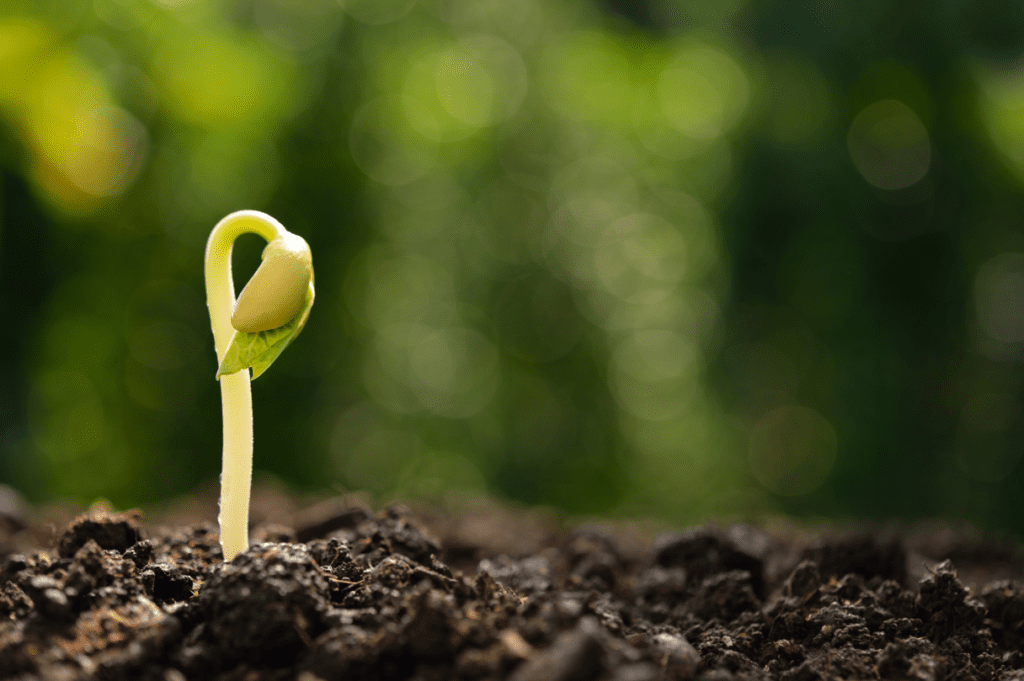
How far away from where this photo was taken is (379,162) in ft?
19.1

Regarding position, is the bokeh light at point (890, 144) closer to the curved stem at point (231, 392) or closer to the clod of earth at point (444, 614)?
the clod of earth at point (444, 614)

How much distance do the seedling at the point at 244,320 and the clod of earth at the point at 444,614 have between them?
0.42 feet

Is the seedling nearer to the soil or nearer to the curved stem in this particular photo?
the curved stem

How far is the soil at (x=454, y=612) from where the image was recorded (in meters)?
1.04

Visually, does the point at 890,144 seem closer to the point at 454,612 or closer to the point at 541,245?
the point at 541,245

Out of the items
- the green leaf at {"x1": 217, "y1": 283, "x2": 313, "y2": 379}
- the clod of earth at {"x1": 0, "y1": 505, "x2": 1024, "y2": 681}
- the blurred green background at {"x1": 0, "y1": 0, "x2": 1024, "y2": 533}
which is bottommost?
the clod of earth at {"x1": 0, "y1": 505, "x2": 1024, "y2": 681}

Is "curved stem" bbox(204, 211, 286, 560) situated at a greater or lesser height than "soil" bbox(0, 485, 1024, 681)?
greater

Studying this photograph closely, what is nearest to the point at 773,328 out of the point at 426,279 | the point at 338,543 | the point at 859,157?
the point at 859,157

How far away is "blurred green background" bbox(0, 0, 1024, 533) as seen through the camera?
5293 millimetres

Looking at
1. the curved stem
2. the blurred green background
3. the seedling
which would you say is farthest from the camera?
the blurred green background

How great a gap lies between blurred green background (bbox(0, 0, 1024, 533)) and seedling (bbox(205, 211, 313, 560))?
383 cm

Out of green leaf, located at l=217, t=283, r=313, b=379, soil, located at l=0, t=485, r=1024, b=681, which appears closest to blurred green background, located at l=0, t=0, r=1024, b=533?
soil, located at l=0, t=485, r=1024, b=681

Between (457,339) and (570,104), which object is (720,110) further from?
(457,339)

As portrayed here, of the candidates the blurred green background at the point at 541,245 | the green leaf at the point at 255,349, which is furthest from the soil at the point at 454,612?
the blurred green background at the point at 541,245
